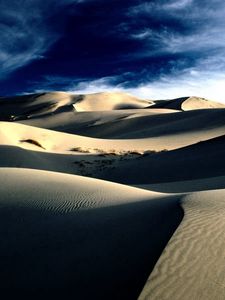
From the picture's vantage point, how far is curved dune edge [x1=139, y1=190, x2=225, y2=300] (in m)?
2.47

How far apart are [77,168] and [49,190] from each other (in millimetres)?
7813

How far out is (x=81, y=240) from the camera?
358 cm

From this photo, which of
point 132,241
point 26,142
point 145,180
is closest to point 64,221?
point 132,241

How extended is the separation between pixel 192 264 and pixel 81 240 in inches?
43.7

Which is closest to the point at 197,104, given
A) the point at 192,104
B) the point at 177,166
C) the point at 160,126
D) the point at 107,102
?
the point at 192,104

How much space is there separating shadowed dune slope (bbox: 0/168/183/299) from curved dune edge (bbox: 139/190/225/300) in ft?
0.26

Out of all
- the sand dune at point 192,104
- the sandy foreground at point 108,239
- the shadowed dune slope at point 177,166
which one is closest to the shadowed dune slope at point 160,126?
the shadowed dune slope at point 177,166

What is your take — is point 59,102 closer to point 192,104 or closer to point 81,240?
point 192,104

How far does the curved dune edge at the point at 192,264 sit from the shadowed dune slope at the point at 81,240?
0.26 ft

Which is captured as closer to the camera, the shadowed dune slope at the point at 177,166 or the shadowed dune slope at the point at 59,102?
the shadowed dune slope at the point at 177,166

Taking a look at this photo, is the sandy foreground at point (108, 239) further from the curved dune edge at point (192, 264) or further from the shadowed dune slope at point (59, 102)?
the shadowed dune slope at point (59, 102)

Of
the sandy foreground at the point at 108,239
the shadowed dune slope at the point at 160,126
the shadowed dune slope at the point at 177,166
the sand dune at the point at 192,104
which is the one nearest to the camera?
the sandy foreground at the point at 108,239

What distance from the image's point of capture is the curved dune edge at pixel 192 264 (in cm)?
247

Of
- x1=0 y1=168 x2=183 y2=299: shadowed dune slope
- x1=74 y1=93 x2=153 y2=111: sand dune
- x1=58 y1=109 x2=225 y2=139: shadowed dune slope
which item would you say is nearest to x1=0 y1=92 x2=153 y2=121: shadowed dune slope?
x1=74 y1=93 x2=153 y2=111: sand dune
